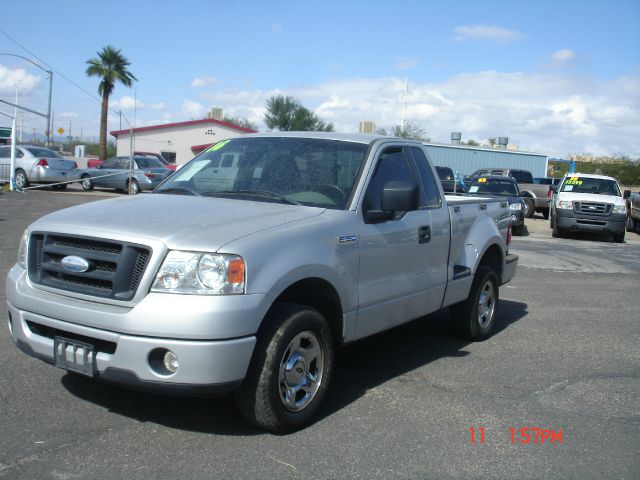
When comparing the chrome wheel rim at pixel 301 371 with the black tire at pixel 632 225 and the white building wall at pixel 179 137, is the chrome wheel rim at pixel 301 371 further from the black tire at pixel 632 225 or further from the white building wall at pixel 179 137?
the white building wall at pixel 179 137

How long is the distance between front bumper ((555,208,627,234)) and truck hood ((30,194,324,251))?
631 inches

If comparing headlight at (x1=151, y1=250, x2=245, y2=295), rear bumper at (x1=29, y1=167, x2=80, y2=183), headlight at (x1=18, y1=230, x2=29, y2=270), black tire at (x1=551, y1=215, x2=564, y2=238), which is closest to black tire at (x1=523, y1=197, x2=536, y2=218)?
black tire at (x1=551, y1=215, x2=564, y2=238)

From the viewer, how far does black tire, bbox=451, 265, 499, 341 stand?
6.66 meters

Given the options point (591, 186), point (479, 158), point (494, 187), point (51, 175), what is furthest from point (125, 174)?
point (479, 158)

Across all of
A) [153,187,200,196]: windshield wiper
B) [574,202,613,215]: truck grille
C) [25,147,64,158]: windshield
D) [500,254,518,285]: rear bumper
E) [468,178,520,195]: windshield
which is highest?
[25,147,64,158]: windshield

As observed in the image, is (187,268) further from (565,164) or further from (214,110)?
(565,164)

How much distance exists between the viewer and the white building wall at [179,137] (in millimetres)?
50906

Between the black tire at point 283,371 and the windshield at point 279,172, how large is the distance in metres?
0.97

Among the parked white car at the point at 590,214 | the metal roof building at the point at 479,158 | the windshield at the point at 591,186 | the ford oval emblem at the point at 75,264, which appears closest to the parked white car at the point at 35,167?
the parked white car at the point at 590,214

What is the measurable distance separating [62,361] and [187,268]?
978mm

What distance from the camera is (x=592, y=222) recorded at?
1908 cm

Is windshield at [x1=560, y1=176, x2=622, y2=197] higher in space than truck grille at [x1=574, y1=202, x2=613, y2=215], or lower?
higher

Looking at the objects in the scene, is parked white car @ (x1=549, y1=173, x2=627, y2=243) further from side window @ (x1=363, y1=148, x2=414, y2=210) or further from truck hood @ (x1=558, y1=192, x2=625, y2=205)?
side window @ (x1=363, y1=148, x2=414, y2=210)

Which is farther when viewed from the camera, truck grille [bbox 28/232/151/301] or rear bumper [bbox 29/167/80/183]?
rear bumper [bbox 29/167/80/183]
